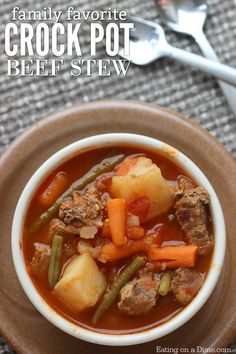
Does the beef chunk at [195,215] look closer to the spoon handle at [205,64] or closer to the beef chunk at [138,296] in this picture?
the beef chunk at [138,296]

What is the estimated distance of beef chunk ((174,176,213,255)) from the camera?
200 cm

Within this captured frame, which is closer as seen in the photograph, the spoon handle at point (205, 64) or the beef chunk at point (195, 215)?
the beef chunk at point (195, 215)

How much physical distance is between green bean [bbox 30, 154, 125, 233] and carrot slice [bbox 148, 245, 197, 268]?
0.32 metres

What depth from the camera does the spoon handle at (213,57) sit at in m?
2.57

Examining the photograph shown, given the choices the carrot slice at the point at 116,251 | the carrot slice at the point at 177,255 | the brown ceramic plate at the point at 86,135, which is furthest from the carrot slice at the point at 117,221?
the brown ceramic plate at the point at 86,135

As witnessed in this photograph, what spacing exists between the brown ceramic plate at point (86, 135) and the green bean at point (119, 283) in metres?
0.23

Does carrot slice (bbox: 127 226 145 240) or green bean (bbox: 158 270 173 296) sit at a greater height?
carrot slice (bbox: 127 226 145 240)

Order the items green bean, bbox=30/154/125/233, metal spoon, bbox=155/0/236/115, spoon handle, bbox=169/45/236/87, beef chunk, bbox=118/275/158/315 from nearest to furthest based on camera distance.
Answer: beef chunk, bbox=118/275/158/315 < green bean, bbox=30/154/125/233 < spoon handle, bbox=169/45/236/87 < metal spoon, bbox=155/0/236/115

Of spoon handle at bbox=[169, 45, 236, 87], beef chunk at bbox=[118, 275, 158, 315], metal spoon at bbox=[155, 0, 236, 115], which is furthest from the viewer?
metal spoon at bbox=[155, 0, 236, 115]

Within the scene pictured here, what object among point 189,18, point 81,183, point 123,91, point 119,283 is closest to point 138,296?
point 119,283

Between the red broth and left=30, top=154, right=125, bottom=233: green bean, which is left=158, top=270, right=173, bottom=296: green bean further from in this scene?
left=30, top=154, right=125, bottom=233: green bean

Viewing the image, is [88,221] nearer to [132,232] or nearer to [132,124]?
[132,232]

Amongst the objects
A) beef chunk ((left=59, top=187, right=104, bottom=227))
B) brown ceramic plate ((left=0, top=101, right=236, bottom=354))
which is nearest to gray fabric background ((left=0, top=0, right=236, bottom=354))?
brown ceramic plate ((left=0, top=101, right=236, bottom=354))

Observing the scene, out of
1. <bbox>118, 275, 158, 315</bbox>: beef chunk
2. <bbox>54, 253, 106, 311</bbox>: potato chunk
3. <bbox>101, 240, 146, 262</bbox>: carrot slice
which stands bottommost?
<bbox>118, 275, 158, 315</bbox>: beef chunk
